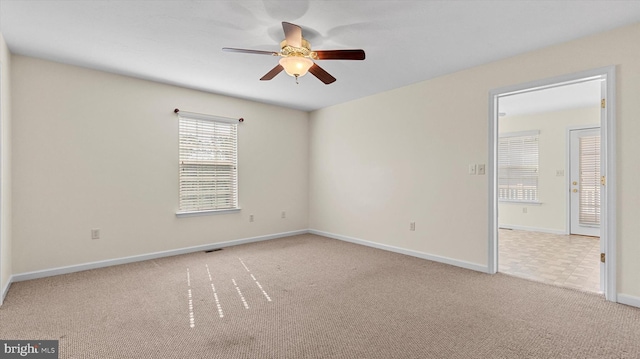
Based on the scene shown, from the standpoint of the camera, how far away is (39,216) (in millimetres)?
3389

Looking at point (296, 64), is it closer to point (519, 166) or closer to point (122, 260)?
point (122, 260)

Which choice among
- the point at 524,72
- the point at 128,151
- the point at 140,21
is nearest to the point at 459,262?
the point at 524,72

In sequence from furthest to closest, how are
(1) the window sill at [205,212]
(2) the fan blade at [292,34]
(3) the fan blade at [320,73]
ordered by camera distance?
(1) the window sill at [205,212], (3) the fan blade at [320,73], (2) the fan blade at [292,34]

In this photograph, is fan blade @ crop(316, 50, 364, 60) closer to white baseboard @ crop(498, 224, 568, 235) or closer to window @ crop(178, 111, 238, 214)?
window @ crop(178, 111, 238, 214)

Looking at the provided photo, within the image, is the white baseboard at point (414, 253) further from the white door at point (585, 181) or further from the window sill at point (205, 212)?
the white door at point (585, 181)

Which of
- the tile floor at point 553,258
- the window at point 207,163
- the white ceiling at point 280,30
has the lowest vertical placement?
the tile floor at point 553,258

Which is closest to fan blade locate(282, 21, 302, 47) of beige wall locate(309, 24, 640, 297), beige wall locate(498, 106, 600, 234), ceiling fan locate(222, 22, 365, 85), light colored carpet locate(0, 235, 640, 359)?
ceiling fan locate(222, 22, 365, 85)

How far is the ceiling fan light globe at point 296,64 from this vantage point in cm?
264

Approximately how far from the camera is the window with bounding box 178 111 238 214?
4492mm

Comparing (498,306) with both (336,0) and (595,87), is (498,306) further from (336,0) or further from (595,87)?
→ (595,87)

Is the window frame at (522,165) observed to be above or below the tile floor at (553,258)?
above

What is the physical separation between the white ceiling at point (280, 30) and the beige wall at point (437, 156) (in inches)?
9.4

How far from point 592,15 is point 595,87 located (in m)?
2.54

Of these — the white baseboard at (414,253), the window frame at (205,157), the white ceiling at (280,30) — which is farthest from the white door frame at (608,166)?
the window frame at (205,157)
